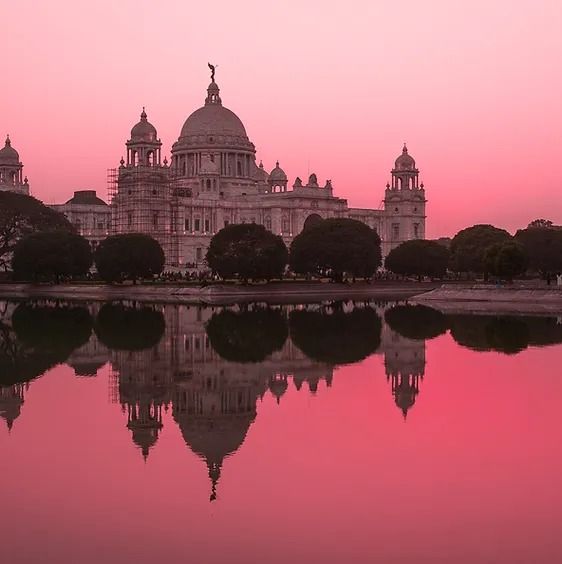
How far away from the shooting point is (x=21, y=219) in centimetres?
8938

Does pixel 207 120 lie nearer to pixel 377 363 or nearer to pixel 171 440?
pixel 377 363

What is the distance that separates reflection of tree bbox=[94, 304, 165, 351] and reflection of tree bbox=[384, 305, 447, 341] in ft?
36.1

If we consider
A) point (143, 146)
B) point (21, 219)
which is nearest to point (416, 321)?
point (21, 219)

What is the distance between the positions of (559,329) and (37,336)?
23.5 metres

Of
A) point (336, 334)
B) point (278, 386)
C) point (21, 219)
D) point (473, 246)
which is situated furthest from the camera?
point (473, 246)

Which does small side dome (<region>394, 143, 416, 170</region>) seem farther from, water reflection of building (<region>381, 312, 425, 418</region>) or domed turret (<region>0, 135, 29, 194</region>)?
water reflection of building (<region>381, 312, 425, 418</region>)

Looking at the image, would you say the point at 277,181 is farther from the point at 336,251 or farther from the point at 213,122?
the point at 336,251

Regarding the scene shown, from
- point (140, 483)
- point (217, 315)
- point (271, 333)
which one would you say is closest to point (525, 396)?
point (140, 483)

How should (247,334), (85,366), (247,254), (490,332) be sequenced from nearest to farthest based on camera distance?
(85,366) → (247,334) → (490,332) → (247,254)

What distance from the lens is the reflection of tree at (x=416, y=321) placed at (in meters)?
43.8

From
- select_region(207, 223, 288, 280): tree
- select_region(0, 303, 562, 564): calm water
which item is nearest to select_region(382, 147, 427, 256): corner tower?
select_region(207, 223, 288, 280): tree

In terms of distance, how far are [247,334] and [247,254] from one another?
119 ft

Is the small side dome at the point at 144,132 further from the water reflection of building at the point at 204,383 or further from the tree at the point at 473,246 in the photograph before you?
the water reflection of building at the point at 204,383

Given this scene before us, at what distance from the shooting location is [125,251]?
82.0 metres
